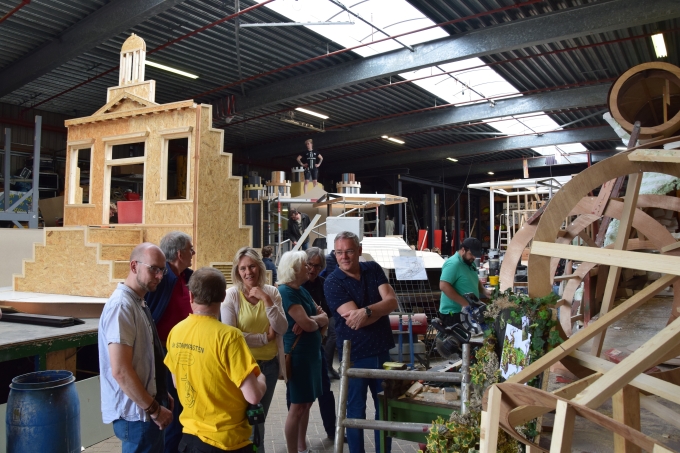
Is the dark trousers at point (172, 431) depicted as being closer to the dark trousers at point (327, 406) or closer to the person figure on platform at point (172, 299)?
the person figure on platform at point (172, 299)

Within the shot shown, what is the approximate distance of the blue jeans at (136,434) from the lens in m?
3.39

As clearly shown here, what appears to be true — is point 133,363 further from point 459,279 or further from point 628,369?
point 459,279

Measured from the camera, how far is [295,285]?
15.4 ft

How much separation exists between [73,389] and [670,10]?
10.5 m

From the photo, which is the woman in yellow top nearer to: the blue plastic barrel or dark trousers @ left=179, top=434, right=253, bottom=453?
dark trousers @ left=179, top=434, right=253, bottom=453

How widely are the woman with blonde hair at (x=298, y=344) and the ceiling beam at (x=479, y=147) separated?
17.3 meters

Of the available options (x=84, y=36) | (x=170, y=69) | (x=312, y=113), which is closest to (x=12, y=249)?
(x=84, y=36)

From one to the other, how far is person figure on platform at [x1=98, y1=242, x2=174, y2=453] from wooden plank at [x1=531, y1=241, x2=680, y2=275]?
2.46 m

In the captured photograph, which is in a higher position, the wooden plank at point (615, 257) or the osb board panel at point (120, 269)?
the wooden plank at point (615, 257)

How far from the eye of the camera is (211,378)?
3076 mm

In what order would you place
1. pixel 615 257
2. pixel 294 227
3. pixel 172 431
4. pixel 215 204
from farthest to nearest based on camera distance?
pixel 294 227, pixel 215 204, pixel 172 431, pixel 615 257

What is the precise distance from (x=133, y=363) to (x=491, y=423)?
234 cm

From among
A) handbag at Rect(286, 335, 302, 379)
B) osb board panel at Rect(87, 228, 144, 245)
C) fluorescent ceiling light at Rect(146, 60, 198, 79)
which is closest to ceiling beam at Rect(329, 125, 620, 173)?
fluorescent ceiling light at Rect(146, 60, 198, 79)

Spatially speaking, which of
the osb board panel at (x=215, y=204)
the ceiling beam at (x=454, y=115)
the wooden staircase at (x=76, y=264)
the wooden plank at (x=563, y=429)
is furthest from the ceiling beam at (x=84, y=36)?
the ceiling beam at (x=454, y=115)
